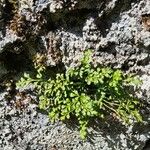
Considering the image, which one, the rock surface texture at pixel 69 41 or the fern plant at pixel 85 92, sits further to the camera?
the fern plant at pixel 85 92

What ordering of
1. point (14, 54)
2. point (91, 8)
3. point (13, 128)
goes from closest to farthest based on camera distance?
point (91, 8)
point (14, 54)
point (13, 128)

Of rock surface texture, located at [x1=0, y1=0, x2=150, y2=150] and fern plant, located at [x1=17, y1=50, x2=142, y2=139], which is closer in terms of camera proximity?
rock surface texture, located at [x1=0, y1=0, x2=150, y2=150]

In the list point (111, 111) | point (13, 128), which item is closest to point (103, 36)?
point (111, 111)

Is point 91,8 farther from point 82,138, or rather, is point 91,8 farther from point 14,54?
point 82,138

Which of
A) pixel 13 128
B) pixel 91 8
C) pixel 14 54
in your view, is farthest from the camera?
pixel 13 128

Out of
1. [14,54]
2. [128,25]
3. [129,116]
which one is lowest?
[129,116]
